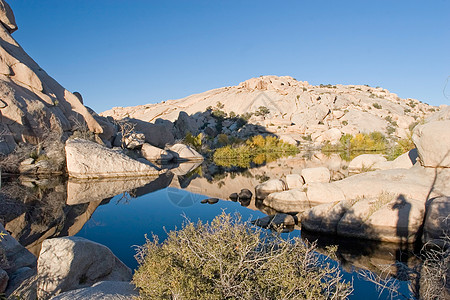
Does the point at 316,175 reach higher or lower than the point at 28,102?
lower

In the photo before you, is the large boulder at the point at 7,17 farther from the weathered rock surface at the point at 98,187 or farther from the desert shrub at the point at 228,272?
the desert shrub at the point at 228,272

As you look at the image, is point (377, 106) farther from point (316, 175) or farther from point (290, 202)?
point (290, 202)

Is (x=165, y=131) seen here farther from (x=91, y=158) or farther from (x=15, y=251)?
(x=15, y=251)

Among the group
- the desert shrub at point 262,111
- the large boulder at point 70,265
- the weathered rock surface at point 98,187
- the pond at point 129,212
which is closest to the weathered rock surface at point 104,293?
the large boulder at point 70,265

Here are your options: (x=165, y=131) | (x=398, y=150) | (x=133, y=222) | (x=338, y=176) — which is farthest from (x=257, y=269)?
(x=165, y=131)

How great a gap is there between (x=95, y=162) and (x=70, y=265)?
15.1 metres

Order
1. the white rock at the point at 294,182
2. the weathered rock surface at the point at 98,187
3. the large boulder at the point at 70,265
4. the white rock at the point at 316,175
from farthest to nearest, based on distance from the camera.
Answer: the white rock at the point at 316,175 → the white rock at the point at 294,182 → the weathered rock surface at the point at 98,187 → the large boulder at the point at 70,265

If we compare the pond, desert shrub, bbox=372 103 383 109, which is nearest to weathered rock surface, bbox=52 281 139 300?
the pond

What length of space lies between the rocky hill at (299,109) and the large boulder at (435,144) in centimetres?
3793

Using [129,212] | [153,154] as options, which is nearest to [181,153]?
[153,154]

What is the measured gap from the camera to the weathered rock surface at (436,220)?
24.0ft

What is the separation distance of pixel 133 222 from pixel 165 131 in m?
27.3

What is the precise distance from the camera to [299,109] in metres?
65.1

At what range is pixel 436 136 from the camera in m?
10.6
